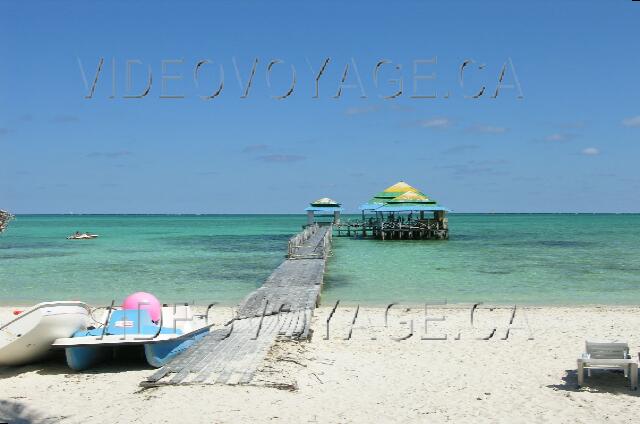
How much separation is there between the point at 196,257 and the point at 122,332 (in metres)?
23.3

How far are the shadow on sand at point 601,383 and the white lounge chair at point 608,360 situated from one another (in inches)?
4.4

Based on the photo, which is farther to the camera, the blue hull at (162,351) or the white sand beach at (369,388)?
the blue hull at (162,351)

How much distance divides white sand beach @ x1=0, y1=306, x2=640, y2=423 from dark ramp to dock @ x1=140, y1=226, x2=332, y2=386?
0.89 feet

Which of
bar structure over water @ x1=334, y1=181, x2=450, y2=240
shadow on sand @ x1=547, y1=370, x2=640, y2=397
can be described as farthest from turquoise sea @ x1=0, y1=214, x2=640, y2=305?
shadow on sand @ x1=547, y1=370, x2=640, y2=397

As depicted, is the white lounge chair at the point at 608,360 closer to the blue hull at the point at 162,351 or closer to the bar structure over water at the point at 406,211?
the blue hull at the point at 162,351

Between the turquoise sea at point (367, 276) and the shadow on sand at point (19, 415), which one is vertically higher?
the turquoise sea at point (367, 276)

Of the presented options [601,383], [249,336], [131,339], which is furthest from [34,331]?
[601,383]

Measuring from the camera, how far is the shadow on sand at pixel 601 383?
25.3 feet

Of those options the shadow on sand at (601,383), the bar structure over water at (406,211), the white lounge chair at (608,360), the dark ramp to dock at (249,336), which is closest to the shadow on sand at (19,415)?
the dark ramp to dock at (249,336)

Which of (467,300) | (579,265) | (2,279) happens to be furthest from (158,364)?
(579,265)

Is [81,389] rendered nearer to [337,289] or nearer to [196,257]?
[337,289]

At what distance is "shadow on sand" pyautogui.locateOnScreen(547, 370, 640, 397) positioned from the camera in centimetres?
771

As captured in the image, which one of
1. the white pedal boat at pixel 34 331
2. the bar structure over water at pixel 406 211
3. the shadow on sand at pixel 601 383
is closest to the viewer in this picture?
the shadow on sand at pixel 601 383

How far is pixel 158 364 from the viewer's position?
29.6 ft
